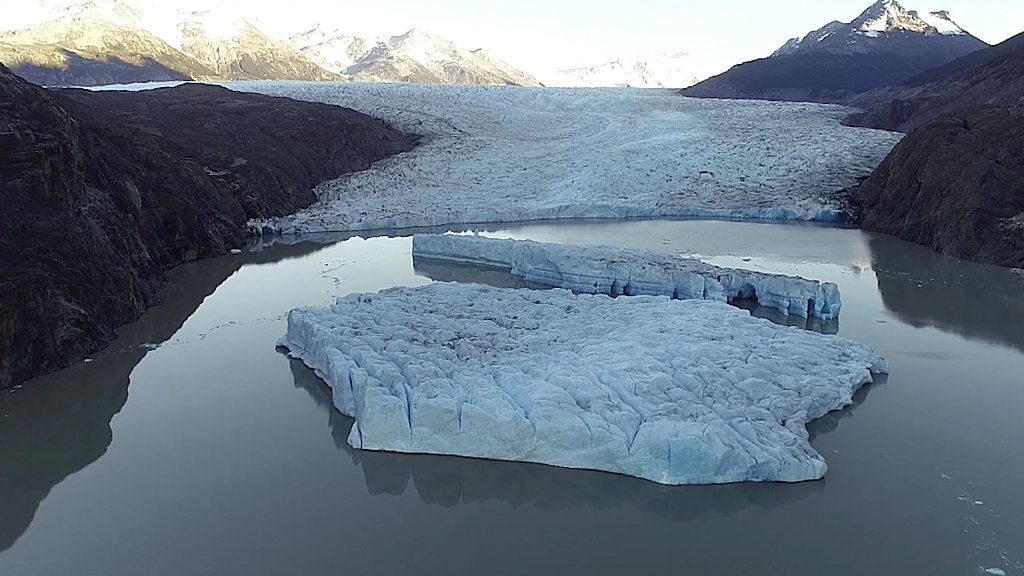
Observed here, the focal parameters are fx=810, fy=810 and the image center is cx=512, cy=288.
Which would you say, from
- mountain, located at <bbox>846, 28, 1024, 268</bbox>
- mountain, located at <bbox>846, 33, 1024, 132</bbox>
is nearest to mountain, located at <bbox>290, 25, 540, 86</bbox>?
mountain, located at <bbox>846, 33, 1024, 132</bbox>

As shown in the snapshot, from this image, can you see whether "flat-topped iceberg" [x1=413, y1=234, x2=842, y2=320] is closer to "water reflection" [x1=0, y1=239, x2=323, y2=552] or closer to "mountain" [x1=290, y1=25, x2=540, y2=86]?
"water reflection" [x1=0, y1=239, x2=323, y2=552]

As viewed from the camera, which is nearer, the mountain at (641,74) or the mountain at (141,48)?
the mountain at (141,48)

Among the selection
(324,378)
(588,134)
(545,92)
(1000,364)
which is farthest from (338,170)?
(1000,364)

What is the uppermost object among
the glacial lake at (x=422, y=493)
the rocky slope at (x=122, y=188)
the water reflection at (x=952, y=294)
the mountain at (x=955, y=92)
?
the mountain at (x=955, y=92)

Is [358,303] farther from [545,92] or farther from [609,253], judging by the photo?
[545,92]

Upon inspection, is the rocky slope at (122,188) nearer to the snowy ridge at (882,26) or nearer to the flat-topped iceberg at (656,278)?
the flat-topped iceberg at (656,278)

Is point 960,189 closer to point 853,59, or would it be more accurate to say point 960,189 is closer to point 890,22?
point 853,59

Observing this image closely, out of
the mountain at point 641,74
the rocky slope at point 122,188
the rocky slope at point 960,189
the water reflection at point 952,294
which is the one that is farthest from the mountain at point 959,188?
the mountain at point 641,74
